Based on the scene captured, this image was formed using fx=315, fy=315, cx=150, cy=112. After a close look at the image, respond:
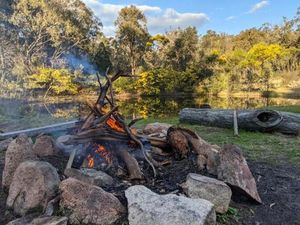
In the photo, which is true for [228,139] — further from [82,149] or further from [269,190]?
[82,149]

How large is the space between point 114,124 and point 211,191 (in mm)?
1321

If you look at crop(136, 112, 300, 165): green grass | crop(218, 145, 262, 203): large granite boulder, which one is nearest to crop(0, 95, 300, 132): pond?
crop(136, 112, 300, 165): green grass

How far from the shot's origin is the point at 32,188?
2.52m

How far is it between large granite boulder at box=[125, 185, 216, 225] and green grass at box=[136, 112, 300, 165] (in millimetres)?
2199

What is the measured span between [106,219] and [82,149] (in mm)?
1114

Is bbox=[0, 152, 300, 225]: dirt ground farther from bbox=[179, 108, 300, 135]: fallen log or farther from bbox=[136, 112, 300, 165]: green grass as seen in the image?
bbox=[179, 108, 300, 135]: fallen log

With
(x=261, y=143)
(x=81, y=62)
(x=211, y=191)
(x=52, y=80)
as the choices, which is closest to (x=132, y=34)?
(x=81, y=62)

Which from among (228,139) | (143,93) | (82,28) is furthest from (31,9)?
(228,139)

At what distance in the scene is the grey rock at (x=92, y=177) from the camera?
2713mm

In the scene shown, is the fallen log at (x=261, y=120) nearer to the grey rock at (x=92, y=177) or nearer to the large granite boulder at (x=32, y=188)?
the grey rock at (x=92, y=177)

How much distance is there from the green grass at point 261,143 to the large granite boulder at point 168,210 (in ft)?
7.21

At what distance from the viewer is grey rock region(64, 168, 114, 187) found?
8.90 feet

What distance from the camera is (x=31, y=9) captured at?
20734mm

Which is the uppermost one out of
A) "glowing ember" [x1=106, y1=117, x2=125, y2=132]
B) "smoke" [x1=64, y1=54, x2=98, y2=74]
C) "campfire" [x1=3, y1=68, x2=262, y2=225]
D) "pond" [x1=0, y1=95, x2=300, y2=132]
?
"smoke" [x1=64, y1=54, x2=98, y2=74]
